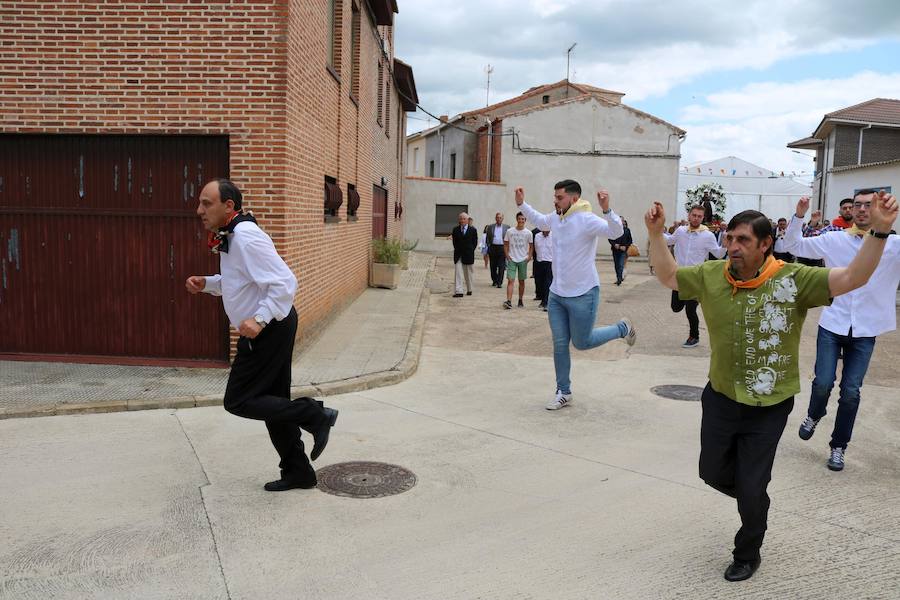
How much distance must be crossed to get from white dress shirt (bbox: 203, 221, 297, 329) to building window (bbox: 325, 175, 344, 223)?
698cm

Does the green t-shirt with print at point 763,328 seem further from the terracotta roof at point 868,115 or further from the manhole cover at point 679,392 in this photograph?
the terracotta roof at point 868,115

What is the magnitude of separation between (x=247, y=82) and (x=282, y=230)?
1.51 metres

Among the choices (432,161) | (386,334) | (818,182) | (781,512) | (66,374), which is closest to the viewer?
(781,512)

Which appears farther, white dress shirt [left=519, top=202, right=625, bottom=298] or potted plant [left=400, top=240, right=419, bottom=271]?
potted plant [left=400, top=240, right=419, bottom=271]

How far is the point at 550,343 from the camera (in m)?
10.9

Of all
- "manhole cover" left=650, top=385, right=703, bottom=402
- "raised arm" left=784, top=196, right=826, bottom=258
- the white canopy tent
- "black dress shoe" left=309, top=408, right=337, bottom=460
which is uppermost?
the white canopy tent

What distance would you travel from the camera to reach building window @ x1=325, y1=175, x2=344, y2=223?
37.4ft

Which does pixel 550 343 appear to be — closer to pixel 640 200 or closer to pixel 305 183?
pixel 305 183

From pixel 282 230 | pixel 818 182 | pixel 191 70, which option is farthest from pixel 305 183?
pixel 818 182

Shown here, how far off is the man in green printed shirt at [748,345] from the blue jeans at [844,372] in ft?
6.62

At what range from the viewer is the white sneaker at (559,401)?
704cm

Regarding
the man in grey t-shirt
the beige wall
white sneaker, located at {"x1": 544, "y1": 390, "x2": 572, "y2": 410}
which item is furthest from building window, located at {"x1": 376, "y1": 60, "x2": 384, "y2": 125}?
the beige wall

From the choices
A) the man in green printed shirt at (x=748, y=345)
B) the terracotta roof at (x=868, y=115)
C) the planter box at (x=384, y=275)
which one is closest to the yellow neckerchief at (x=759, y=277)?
the man in green printed shirt at (x=748, y=345)

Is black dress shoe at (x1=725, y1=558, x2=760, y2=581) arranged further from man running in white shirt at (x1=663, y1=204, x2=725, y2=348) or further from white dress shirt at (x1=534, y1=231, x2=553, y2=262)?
white dress shirt at (x1=534, y1=231, x2=553, y2=262)
